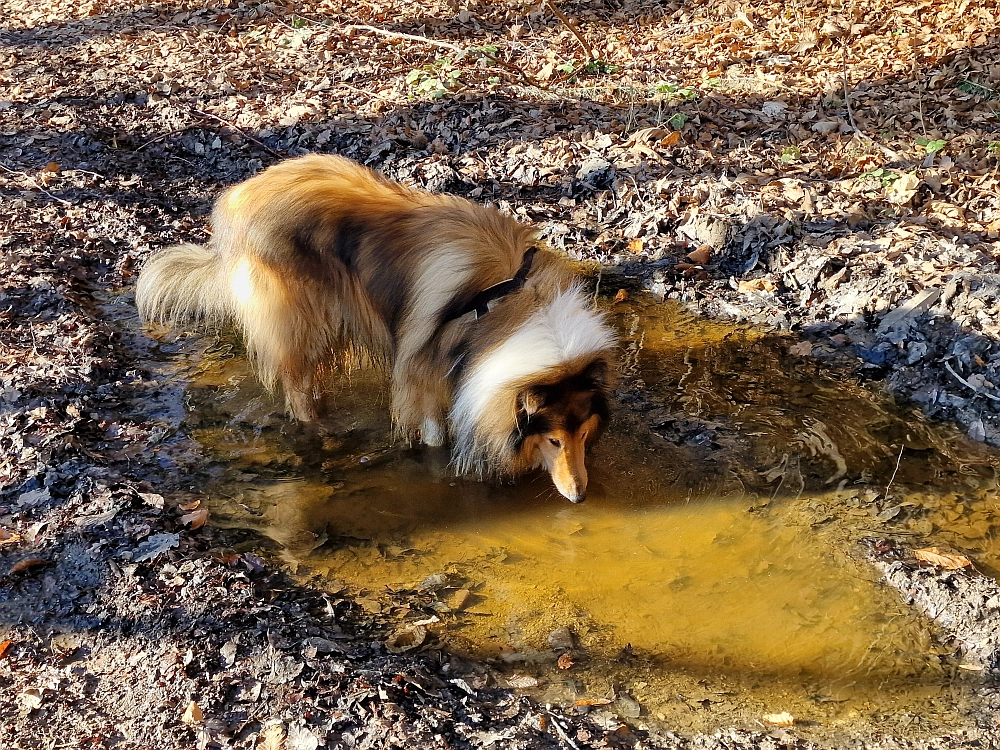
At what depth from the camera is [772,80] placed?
8.19 metres

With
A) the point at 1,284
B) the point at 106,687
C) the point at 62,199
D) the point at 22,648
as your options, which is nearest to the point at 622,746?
the point at 106,687

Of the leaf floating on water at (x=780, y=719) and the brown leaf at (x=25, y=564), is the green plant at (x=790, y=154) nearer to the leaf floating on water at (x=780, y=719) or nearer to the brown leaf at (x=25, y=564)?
the leaf floating on water at (x=780, y=719)

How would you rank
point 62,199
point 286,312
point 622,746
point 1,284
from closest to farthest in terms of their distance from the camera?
point 622,746 → point 286,312 → point 1,284 → point 62,199

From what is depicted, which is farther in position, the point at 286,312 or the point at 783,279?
the point at 783,279

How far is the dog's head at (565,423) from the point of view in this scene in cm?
372

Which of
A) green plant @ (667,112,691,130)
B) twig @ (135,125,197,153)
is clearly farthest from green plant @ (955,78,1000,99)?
twig @ (135,125,197,153)

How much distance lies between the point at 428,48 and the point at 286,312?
6.01 m

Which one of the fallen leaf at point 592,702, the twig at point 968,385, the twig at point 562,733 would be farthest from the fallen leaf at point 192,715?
the twig at point 968,385

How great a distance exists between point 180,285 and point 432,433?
199 centimetres

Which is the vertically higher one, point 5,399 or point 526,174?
point 526,174

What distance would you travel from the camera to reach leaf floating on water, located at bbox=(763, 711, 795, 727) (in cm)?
302

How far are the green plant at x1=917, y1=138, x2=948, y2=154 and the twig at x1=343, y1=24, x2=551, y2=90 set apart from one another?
3.54m

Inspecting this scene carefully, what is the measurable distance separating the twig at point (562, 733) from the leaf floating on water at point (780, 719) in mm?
708

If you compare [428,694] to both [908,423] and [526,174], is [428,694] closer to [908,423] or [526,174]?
[908,423]
